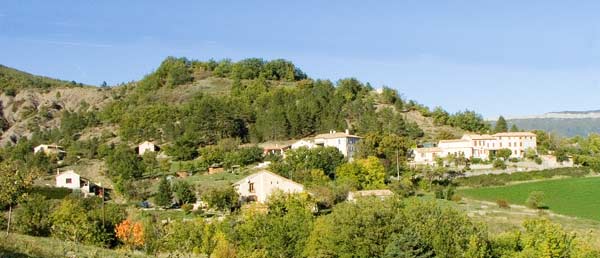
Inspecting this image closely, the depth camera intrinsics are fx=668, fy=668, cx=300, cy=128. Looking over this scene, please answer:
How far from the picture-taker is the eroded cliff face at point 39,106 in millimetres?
127750

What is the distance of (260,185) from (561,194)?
28965mm

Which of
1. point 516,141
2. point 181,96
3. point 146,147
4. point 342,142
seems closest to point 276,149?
point 342,142

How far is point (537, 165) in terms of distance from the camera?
3177 inches

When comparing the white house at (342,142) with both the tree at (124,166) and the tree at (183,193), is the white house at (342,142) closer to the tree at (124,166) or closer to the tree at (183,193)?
the tree at (124,166)

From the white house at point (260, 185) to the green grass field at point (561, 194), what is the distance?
58.6 ft

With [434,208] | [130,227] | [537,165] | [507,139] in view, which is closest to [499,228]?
[434,208]

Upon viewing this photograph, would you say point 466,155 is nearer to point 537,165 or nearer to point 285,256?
point 537,165

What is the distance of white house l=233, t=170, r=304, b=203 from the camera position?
59.8 meters

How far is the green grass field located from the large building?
1292 cm

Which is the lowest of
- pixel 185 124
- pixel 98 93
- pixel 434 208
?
pixel 434 208

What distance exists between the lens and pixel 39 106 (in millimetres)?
142500

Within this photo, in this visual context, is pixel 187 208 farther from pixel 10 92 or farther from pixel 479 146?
pixel 10 92

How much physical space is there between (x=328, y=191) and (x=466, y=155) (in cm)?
3466

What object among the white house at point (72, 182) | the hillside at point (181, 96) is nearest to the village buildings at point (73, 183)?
the white house at point (72, 182)
